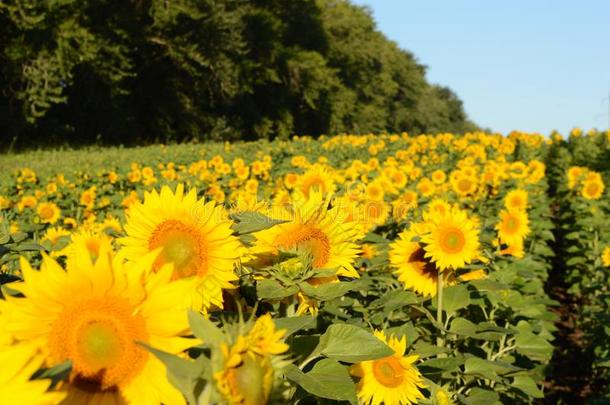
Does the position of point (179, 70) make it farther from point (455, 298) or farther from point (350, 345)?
point (350, 345)

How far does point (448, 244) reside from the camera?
2.48 metres

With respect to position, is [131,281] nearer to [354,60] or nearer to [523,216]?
[523,216]

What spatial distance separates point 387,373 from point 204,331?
106 centimetres

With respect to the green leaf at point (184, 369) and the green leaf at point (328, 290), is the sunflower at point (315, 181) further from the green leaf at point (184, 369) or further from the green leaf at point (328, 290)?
the green leaf at point (184, 369)

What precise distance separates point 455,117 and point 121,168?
266 feet

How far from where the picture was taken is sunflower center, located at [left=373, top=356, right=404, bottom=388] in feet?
5.78

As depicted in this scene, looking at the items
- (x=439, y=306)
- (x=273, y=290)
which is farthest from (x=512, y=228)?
(x=273, y=290)

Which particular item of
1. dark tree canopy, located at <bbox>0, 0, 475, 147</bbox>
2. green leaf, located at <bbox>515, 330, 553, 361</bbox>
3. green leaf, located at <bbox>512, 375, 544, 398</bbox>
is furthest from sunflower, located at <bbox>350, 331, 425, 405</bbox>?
dark tree canopy, located at <bbox>0, 0, 475, 147</bbox>

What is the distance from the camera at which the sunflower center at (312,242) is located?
154 cm

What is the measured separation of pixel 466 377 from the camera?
2527mm

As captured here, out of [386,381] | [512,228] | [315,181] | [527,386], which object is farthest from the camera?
[512,228]

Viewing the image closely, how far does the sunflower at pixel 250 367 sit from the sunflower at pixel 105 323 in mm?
118

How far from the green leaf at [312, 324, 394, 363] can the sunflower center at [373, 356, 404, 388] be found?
491 millimetres

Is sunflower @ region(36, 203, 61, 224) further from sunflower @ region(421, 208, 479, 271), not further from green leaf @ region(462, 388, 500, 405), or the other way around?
green leaf @ region(462, 388, 500, 405)
